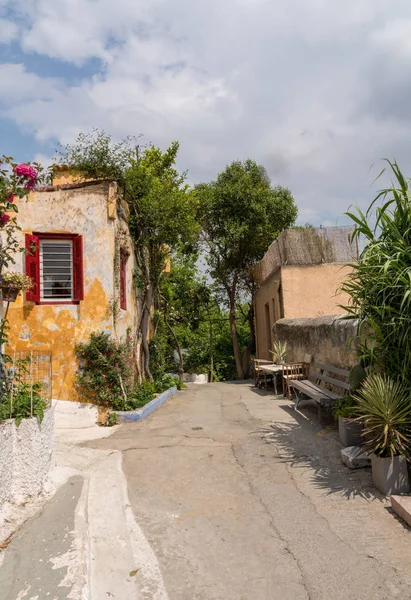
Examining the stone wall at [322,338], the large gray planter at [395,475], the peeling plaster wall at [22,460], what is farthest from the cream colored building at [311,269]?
the peeling plaster wall at [22,460]

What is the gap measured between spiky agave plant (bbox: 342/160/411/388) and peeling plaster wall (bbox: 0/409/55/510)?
13.5 feet

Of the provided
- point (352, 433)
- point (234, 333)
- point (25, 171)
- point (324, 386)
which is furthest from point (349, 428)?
point (234, 333)

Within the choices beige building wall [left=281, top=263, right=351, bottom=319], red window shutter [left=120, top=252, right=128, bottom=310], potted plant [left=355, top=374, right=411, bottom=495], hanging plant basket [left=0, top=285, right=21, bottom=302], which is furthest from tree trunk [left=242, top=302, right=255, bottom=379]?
hanging plant basket [left=0, top=285, right=21, bottom=302]

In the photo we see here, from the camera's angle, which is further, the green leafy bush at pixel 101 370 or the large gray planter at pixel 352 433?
the green leafy bush at pixel 101 370

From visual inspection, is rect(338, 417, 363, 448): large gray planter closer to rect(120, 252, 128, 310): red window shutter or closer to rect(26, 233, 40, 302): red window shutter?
rect(120, 252, 128, 310): red window shutter

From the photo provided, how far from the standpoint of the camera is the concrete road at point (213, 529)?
11.9 ft

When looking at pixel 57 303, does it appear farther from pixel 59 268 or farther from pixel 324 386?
pixel 324 386

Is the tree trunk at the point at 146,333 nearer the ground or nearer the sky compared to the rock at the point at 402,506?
nearer the sky

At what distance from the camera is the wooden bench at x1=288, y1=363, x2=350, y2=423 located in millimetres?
8227

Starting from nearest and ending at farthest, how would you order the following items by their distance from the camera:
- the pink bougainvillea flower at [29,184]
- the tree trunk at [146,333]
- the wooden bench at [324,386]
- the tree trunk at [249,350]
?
the pink bougainvillea flower at [29,184] → the wooden bench at [324,386] → the tree trunk at [146,333] → the tree trunk at [249,350]

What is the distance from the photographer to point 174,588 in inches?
144

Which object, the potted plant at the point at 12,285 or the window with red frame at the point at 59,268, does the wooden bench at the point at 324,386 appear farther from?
the potted plant at the point at 12,285

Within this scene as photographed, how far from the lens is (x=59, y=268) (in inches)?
383

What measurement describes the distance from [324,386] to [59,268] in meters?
6.16
